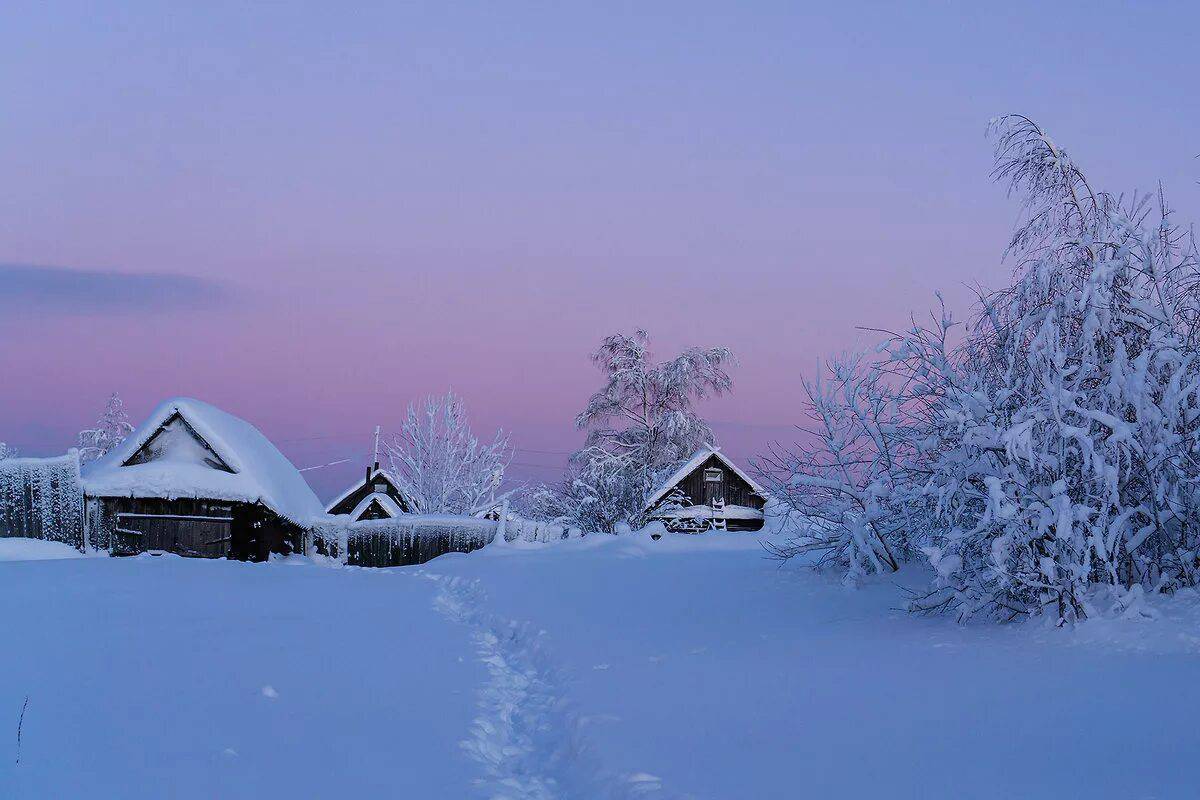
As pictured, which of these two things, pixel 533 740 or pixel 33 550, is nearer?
pixel 533 740

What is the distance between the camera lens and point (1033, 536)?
777 centimetres

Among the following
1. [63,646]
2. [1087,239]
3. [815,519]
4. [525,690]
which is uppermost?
[1087,239]

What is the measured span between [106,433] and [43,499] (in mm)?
39727

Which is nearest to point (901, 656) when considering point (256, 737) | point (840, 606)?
point (840, 606)

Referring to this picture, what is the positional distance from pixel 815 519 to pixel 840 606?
2629 mm

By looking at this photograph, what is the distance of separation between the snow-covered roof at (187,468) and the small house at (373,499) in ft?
45.6

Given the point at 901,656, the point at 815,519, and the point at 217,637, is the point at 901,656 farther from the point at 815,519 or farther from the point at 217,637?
the point at 217,637

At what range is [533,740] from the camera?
6.92m

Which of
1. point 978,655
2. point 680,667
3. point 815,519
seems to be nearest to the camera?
point 978,655

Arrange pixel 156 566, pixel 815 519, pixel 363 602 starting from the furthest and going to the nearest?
pixel 156 566, pixel 363 602, pixel 815 519

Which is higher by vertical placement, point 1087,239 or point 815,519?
point 1087,239

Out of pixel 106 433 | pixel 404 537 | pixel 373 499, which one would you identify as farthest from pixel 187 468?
pixel 106 433

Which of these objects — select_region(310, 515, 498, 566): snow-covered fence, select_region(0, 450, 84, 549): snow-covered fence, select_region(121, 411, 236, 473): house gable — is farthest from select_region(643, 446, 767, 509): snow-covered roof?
select_region(0, 450, 84, 549): snow-covered fence

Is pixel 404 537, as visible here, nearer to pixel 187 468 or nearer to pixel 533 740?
pixel 187 468
